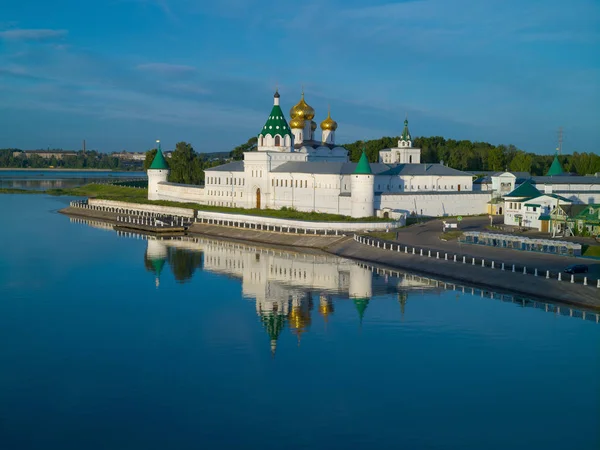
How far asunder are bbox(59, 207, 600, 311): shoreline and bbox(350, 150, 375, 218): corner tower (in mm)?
3566

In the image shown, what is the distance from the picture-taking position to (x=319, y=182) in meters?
39.9

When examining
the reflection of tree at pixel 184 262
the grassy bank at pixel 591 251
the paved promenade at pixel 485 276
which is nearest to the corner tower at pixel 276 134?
the reflection of tree at pixel 184 262

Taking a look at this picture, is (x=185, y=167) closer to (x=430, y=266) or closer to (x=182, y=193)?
(x=182, y=193)

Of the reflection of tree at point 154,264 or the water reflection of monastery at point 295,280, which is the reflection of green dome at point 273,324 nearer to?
the water reflection of monastery at point 295,280

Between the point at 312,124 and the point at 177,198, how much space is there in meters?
9.65

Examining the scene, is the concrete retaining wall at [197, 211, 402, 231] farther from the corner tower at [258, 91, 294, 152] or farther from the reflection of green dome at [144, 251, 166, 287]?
the reflection of green dome at [144, 251, 166, 287]

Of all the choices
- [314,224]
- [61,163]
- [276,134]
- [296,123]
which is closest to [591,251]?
[314,224]

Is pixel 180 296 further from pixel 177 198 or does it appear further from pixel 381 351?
pixel 177 198

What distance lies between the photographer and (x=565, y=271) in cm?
2309

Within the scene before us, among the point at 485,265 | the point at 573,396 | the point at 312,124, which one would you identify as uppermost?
the point at 312,124

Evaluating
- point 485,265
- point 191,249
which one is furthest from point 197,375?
point 191,249

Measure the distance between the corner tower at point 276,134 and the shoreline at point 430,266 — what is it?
20.5 feet

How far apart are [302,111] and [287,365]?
34081 millimetres

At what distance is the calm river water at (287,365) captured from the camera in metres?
13.1
